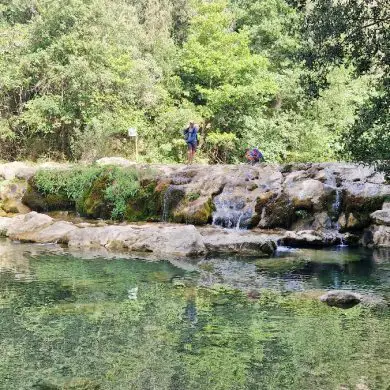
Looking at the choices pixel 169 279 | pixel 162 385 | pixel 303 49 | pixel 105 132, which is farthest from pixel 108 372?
pixel 105 132

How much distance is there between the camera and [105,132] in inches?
1225

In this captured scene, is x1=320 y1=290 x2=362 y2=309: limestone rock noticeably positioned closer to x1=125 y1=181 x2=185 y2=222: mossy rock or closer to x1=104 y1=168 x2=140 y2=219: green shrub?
x1=125 y1=181 x2=185 y2=222: mossy rock

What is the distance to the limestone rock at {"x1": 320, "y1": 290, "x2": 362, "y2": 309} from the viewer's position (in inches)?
401

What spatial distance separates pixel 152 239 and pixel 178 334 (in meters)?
8.20

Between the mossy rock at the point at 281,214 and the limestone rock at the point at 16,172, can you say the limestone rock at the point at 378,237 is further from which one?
the limestone rock at the point at 16,172

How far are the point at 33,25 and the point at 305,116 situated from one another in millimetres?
17298

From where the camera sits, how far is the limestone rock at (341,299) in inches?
401

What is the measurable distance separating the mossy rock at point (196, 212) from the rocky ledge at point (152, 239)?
1499mm

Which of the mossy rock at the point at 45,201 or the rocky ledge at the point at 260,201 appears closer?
the rocky ledge at the point at 260,201

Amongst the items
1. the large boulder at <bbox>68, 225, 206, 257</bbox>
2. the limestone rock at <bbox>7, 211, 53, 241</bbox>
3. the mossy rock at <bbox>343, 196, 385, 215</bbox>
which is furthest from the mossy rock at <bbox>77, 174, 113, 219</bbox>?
the mossy rock at <bbox>343, 196, 385, 215</bbox>

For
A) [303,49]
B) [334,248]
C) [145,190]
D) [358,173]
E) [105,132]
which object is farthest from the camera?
[105,132]

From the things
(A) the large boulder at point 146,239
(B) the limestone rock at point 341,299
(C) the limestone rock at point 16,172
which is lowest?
(A) the large boulder at point 146,239

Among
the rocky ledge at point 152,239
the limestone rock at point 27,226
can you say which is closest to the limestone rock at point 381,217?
the rocky ledge at point 152,239

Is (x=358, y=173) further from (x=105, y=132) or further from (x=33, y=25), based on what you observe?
(x=33, y=25)
